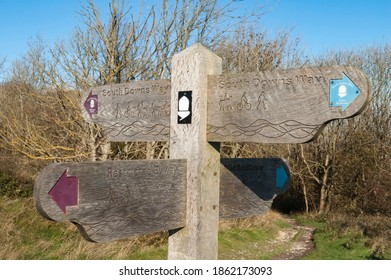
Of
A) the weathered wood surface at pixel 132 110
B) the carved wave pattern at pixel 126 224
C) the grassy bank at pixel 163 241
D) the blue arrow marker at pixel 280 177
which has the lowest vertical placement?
the grassy bank at pixel 163 241

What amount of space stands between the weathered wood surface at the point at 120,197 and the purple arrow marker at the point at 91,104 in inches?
25.9

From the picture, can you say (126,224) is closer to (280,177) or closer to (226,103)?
(226,103)

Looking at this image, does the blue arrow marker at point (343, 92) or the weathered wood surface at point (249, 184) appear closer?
the blue arrow marker at point (343, 92)

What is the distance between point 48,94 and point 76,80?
112 cm

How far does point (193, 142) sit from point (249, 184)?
495mm

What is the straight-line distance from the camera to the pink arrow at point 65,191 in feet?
4.88

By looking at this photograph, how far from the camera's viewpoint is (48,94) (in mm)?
8953

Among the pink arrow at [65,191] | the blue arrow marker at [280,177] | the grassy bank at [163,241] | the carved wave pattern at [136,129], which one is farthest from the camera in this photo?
the grassy bank at [163,241]

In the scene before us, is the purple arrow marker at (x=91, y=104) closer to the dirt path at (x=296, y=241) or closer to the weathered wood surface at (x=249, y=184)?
the weathered wood surface at (x=249, y=184)

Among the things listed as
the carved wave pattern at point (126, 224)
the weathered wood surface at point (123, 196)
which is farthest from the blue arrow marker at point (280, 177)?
the carved wave pattern at point (126, 224)

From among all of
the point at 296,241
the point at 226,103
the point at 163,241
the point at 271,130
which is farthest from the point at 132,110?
the point at 296,241

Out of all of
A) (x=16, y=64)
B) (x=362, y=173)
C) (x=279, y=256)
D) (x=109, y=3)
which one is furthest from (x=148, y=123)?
(x=16, y=64)

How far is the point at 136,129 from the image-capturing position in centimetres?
216

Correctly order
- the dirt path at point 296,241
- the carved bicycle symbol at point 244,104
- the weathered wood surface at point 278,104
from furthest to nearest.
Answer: the dirt path at point 296,241
the carved bicycle symbol at point 244,104
the weathered wood surface at point 278,104
